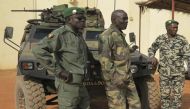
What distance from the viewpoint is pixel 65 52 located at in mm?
5203

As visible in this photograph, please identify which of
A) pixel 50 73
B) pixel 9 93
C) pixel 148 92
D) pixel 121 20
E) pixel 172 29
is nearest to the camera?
pixel 121 20

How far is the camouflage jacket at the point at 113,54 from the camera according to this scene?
5.91 meters

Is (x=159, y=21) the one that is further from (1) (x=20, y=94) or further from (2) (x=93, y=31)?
(1) (x=20, y=94)

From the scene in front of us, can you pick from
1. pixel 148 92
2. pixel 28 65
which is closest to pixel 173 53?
pixel 148 92

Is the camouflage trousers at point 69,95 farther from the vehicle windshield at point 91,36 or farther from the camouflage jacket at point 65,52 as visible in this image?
the vehicle windshield at point 91,36

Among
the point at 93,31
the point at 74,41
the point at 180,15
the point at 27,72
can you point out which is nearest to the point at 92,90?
the point at 27,72

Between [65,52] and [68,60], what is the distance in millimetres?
→ 96

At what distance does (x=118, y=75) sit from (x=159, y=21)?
10029 millimetres

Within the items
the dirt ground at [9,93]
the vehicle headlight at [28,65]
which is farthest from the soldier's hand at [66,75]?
the dirt ground at [9,93]

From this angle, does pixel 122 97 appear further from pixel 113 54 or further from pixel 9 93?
pixel 9 93

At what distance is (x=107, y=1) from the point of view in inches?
703

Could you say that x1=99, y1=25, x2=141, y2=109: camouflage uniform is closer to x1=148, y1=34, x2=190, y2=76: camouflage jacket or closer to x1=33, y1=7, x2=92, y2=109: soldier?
x1=33, y1=7, x2=92, y2=109: soldier

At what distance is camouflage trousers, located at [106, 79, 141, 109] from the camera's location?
19.7 feet

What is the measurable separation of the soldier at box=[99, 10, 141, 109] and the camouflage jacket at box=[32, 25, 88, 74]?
66cm
